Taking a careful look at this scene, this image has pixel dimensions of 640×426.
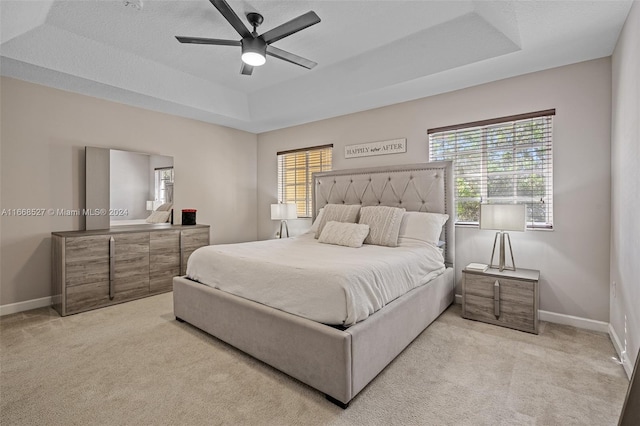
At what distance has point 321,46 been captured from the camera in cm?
322

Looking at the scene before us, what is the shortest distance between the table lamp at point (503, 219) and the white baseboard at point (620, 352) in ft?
2.81

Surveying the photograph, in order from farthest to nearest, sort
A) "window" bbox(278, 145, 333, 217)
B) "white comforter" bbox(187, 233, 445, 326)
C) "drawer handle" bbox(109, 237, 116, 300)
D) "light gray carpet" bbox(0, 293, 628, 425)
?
"window" bbox(278, 145, 333, 217) < "drawer handle" bbox(109, 237, 116, 300) < "white comforter" bbox(187, 233, 445, 326) < "light gray carpet" bbox(0, 293, 628, 425)

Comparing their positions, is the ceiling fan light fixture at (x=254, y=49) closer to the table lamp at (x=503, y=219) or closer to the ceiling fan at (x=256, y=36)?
the ceiling fan at (x=256, y=36)

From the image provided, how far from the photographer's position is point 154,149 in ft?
14.3

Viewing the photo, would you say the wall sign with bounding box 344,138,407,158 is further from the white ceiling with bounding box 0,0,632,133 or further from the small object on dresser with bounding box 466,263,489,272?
the small object on dresser with bounding box 466,263,489,272

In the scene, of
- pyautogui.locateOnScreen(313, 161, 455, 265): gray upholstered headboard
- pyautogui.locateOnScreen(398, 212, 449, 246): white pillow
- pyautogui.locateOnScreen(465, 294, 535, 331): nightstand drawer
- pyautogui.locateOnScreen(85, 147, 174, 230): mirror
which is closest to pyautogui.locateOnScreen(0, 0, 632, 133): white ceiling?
pyautogui.locateOnScreen(85, 147, 174, 230): mirror

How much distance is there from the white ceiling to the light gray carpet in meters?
2.55

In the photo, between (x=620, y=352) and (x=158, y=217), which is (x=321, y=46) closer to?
(x=158, y=217)

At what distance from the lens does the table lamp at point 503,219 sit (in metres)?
2.81

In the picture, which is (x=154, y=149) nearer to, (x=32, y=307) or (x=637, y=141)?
(x=32, y=307)

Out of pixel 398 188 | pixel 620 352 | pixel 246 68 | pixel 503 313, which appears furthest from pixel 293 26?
pixel 620 352

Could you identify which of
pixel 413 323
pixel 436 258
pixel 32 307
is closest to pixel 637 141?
pixel 436 258

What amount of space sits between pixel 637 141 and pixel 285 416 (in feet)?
9.05

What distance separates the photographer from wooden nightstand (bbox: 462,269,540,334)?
2.72 metres
